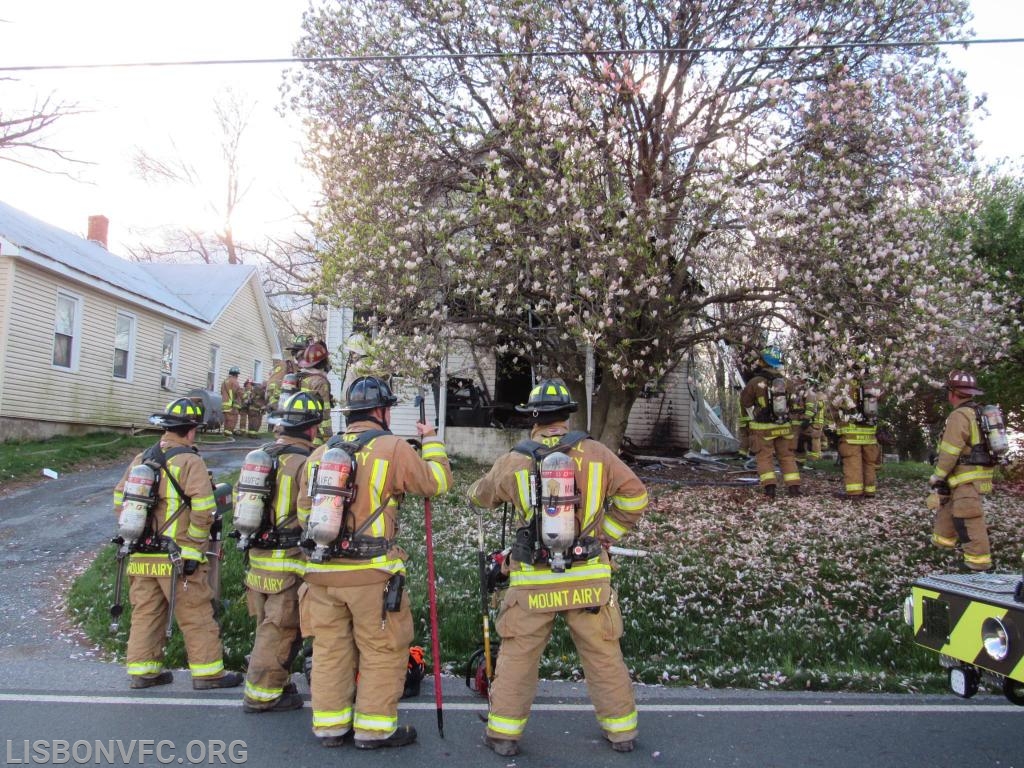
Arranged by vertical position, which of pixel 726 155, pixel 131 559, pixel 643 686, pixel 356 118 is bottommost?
pixel 643 686

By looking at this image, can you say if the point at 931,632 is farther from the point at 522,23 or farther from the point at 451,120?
the point at 451,120

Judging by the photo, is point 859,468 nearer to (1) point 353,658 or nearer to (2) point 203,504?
(1) point 353,658

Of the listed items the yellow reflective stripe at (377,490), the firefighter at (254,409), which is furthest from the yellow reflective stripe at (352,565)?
the firefighter at (254,409)

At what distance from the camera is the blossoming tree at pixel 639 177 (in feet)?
31.7

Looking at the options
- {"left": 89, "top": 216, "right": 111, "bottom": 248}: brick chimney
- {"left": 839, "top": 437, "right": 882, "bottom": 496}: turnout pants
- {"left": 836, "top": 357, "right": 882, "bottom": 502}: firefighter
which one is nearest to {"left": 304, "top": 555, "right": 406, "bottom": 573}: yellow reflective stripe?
{"left": 836, "top": 357, "right": 882, "bottom": 502}: firefighter

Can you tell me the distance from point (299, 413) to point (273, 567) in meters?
1.02

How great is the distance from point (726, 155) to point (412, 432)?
9324 millimetres

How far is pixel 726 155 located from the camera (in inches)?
401

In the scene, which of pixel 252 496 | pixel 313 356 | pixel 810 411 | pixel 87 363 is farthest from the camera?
pixel 87 363

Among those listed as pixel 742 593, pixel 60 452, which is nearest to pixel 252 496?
pixel 742 593

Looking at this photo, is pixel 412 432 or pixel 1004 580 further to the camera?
pixel 412 432

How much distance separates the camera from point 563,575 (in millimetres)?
4012

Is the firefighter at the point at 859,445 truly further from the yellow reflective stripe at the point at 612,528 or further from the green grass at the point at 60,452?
the green grass at the point at 60,452

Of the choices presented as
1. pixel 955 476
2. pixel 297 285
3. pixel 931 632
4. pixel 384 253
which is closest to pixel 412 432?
pixel 384 253
